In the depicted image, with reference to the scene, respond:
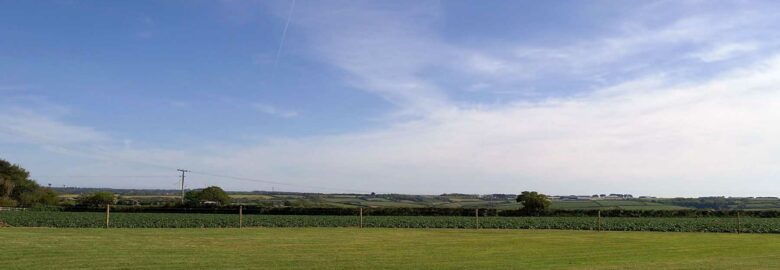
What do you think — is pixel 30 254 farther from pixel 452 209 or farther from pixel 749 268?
pixel 452 209

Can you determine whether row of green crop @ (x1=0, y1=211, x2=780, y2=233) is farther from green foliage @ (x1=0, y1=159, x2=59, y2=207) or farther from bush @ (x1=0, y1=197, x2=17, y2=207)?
green foliage @ (x1=0, y1=159, x2=59, y2=207)

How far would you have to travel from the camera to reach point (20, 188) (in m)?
80.7

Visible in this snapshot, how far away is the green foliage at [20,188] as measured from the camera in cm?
7838

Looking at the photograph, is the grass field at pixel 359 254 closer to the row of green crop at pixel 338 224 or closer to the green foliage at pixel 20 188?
the row of green crop at pixel 338 224

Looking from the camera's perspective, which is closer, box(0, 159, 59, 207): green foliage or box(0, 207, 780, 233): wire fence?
box(0, 207, 780, 233): wire fence

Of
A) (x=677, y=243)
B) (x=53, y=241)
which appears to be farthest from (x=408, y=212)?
→ (x=53, y=241)

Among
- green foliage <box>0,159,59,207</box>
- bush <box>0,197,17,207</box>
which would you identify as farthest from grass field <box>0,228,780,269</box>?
green foliage <box>0,159,59,207</box>

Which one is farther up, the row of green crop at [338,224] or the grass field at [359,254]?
the grass field at [359,254]

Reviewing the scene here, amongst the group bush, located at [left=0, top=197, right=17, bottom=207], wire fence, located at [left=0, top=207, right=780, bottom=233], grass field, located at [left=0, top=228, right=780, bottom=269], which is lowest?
wire fence, located at [left=0, top=207, right=780, bottom=233]

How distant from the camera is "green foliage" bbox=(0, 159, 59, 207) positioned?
7838 centimetres

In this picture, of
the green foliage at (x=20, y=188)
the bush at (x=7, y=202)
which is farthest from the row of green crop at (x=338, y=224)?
the green foliage at (x=20, y=188)

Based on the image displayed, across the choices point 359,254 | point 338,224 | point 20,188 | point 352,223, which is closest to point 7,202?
point 20,188

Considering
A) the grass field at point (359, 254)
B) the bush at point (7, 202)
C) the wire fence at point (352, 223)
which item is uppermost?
the bush at point (7, 202)

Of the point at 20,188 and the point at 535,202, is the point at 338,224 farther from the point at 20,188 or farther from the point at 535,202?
the point at 20,188
